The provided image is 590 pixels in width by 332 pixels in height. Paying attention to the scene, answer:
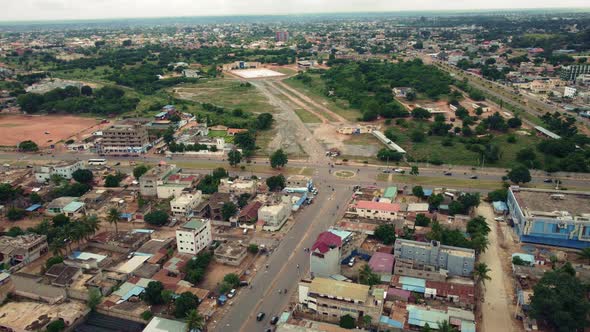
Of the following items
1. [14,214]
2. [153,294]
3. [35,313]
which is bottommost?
[35,313]

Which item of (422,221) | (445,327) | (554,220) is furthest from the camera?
(422,221)

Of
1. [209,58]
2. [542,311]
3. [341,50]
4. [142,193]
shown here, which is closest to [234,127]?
[142,193]

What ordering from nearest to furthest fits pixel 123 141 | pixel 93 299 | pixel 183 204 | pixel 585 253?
pixel 93 299 → pixel 585 253 → pixel 183 204 → pixel 123 141

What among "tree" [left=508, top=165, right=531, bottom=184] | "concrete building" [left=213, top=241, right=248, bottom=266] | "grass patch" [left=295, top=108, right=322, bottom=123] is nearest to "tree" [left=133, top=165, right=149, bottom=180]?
"concrete building" [left=213, top=241, right=248, bottom=266]

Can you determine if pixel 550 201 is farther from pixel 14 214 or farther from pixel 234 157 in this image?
pixel 14 214

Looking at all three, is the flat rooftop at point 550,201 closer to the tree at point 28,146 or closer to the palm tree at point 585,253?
the palm tree at point 585,253

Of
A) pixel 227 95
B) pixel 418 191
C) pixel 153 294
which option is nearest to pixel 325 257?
pixel 153 294

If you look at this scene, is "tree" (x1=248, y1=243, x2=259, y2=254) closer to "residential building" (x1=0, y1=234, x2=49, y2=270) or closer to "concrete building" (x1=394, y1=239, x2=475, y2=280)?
"concrete building" (x1=394, y1=239, x2=475, y2=280)
